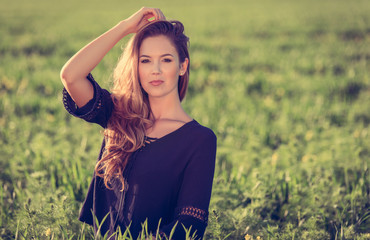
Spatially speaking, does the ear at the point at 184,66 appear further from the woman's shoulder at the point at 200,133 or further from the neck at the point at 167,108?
the woman's shoulder at the point at 200,133

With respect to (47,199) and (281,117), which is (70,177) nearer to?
(47,199)

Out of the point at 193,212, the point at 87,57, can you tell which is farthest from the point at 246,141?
the point at 87,57

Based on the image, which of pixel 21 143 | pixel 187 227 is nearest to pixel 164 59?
pixel 187 227

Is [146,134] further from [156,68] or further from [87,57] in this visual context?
[87,57]

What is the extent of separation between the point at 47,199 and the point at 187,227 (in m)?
1.28

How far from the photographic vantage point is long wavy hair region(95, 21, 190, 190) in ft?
6.58

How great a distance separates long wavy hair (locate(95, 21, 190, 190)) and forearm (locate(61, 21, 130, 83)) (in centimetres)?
10

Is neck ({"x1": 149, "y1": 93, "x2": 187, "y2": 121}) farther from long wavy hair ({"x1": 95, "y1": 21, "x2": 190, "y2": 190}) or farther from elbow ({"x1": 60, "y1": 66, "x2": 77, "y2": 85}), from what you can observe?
elbow ({"x1": 60, "y1": 66, "x2": 77, "y2": 85})

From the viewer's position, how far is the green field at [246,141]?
2.57 m

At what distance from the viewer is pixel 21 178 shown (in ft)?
11.3

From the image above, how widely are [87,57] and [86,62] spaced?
0.02 m

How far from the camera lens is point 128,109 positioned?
6.84 feet

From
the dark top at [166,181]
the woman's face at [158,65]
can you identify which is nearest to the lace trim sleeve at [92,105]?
the dark top at [166,181]

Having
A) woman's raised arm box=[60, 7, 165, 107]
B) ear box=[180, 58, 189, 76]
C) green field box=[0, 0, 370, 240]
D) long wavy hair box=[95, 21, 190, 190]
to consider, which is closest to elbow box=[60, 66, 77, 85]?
woman's raised arm box=[60, 7, 165, 107]
